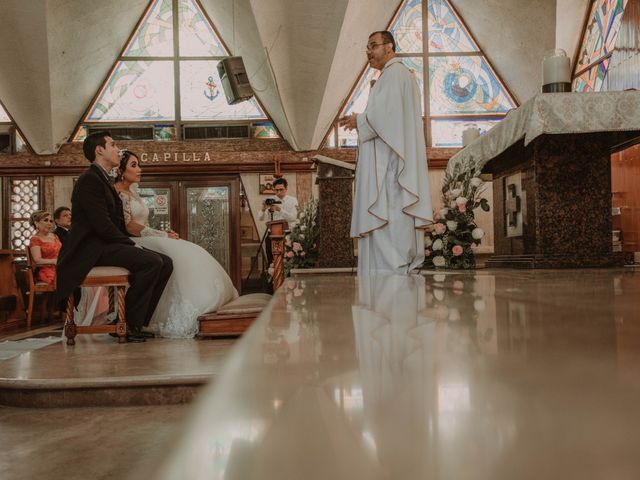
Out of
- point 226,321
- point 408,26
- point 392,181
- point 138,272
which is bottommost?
point 226,321

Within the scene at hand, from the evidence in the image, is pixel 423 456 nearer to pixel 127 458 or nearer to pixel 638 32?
pixel 127 458

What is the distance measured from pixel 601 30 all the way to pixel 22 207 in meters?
10.4

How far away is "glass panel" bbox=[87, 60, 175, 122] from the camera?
37.9 feet

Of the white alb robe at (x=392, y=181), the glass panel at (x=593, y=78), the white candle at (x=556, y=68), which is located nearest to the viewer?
the white alb robe at (x=392, y=181)

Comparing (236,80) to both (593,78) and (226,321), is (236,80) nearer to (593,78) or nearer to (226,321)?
(593,78)

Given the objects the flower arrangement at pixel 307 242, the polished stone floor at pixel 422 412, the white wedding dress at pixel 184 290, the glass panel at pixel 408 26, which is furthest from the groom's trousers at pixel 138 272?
the glass panel at pixel 408 26

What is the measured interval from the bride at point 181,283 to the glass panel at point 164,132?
21.2 ft

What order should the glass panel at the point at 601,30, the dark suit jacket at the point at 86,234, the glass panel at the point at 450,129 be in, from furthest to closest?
the glass panel at the point at 450,129 → the glass panel at the point at 601,30 → the dark suit jacket at the point at 86,234

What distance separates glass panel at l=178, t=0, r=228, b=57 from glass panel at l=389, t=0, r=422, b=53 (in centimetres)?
338

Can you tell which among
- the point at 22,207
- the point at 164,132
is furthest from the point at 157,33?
the point at 22,207

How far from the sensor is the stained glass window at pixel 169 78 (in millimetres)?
11555

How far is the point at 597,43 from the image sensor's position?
960cm

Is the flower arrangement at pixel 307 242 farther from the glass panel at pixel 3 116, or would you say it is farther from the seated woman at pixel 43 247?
the glass panel at pixel 3 116

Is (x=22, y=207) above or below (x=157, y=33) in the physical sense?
below
